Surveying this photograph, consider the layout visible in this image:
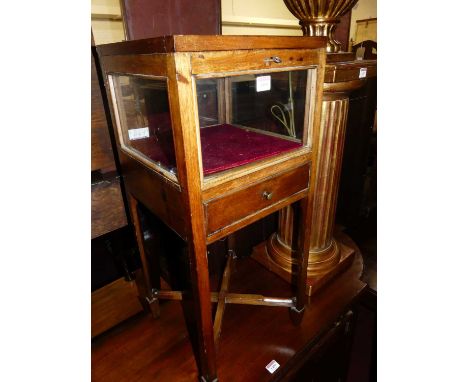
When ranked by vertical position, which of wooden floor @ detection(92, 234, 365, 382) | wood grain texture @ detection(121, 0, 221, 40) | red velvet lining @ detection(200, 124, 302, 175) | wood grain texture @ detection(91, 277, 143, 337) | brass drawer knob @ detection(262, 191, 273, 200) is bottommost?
wooden floor @ detection(92, 234, 365, 382)

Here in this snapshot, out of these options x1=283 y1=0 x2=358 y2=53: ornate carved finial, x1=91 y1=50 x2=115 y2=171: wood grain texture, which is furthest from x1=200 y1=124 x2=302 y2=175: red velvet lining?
x1=283 y1=0 x2=358 y2=53: ornate carved finial

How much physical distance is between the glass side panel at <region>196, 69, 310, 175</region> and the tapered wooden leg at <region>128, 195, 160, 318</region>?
1.29 feet

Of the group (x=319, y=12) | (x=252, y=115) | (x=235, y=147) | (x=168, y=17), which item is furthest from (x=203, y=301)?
(x=319, y=12)

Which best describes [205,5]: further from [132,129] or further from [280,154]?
[280,154]

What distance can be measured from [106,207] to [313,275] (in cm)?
107

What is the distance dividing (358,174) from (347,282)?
1.05 meters

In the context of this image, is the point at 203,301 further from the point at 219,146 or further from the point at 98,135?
the point at 98,135

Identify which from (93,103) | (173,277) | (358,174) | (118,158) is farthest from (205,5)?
(358,174)

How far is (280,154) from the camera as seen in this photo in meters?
0.98

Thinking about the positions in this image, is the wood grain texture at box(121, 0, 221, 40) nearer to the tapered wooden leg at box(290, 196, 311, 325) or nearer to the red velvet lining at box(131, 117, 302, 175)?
the red velvet lining at box(131, 117, 302, 175)

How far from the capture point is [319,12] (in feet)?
4.09

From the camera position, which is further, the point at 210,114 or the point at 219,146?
the point at 210,114

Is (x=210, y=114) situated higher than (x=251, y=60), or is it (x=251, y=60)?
(x=251, y=60)

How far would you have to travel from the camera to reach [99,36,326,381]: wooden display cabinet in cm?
69
